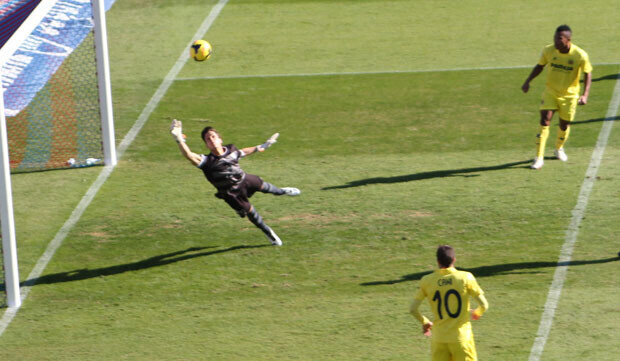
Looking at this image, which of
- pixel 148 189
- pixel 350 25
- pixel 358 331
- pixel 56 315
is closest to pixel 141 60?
pixel 350 25

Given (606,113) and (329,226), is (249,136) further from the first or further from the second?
(606,113)

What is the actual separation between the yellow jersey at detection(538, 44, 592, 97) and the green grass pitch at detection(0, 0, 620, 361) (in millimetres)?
1365

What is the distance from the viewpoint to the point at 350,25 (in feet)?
82.8

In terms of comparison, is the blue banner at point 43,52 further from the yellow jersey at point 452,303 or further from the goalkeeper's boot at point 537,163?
the yellow jersey at point 452,303

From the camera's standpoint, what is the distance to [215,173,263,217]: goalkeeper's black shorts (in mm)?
12930

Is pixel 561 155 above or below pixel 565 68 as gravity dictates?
below

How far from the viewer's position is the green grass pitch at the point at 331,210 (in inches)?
445

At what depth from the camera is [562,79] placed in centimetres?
1526

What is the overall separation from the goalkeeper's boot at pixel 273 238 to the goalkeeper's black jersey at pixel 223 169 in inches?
36.7

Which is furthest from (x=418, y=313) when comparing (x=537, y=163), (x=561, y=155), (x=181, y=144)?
(x=561, y=155)

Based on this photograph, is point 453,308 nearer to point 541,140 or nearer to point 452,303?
point 452,303

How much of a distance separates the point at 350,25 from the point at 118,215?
11.9 m

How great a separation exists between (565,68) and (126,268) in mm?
7317

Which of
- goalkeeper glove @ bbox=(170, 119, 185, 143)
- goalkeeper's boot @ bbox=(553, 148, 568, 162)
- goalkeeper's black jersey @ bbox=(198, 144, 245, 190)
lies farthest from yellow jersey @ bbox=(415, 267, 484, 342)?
goalkeeper's boot @ bbox=(553, 148, 568, 162)
